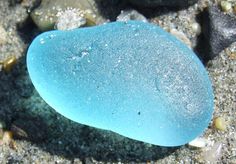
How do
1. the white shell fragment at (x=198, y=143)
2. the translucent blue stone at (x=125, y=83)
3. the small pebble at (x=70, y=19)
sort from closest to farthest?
the translucent blue stone at (x=125, y=83), the white shell fragment at (x=198, y=143), the small pebble at (x=70, y=19)

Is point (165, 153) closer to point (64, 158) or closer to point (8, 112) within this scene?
point (64, 158)

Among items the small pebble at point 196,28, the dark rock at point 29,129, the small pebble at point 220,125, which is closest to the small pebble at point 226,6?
the small pebble at point 196,28

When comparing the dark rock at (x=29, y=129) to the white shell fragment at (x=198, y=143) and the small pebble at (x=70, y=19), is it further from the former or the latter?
the white shell fragment at (x=198, y=143)

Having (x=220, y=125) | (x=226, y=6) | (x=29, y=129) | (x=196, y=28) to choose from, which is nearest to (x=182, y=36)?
(x=196, y=28)

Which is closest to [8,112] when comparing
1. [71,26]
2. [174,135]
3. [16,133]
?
Answer: [16,133]

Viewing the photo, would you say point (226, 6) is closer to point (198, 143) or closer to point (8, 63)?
point (198, 143)
